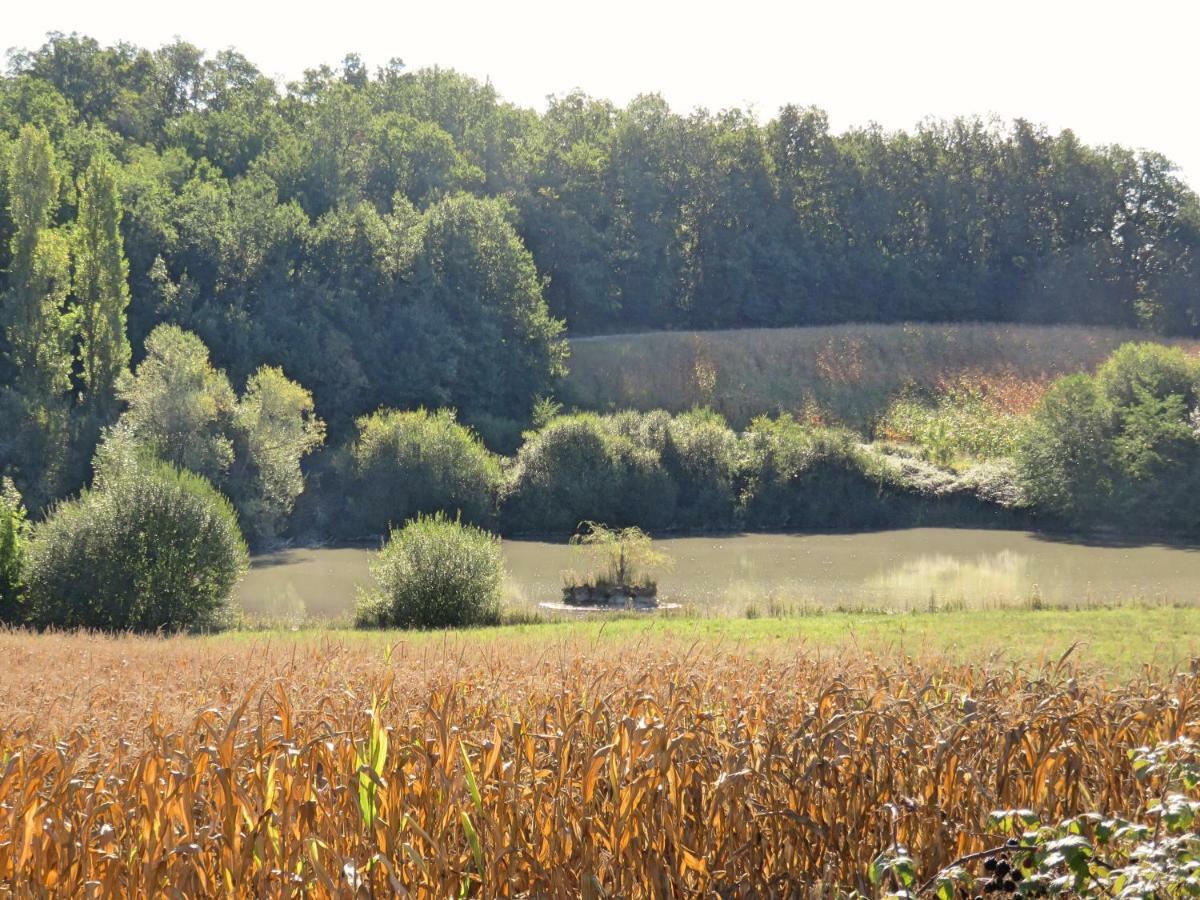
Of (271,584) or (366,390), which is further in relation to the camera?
(366,390)

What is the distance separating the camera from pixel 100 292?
151 feet

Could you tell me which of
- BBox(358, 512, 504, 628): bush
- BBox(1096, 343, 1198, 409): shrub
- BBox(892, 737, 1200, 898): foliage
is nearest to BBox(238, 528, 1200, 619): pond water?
BBox(358, 512, 504, 628): bush

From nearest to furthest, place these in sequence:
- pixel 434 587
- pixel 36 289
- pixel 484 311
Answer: pixel 434 587
pixel 36 289
pixel 484 311

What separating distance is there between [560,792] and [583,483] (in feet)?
146

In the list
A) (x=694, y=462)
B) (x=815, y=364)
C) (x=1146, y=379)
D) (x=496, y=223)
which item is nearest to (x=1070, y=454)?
(x=1146, y=379)

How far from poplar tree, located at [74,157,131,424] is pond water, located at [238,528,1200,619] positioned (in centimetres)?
965

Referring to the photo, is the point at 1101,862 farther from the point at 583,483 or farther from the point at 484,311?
the point at 484,311

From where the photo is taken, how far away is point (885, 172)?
244 ft

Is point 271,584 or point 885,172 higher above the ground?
point 885,172

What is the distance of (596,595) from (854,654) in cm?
2110

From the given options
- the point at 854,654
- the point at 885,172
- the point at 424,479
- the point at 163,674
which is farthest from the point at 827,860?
the point at 885,172

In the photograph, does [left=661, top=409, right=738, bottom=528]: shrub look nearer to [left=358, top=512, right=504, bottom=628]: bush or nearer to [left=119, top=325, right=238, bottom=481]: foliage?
[left=119, top=325, right=238, bottom=481]: foliage

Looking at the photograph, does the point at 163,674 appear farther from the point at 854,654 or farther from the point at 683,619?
the point at 683,619

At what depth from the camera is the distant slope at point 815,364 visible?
60.5m
